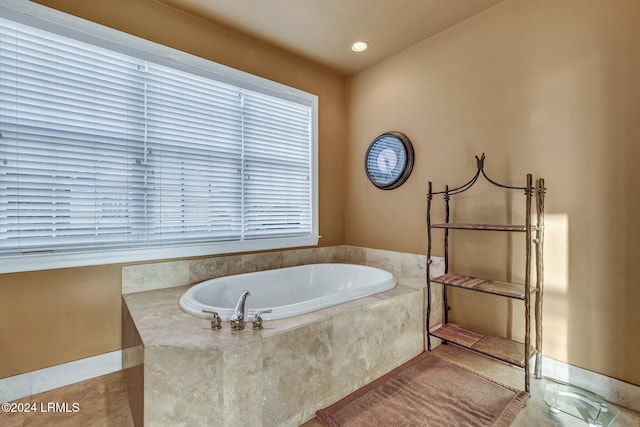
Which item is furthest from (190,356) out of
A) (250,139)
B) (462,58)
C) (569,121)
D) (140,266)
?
(462,58)

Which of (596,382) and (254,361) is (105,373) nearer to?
(254,361)

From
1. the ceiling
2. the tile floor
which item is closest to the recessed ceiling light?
the ceiling

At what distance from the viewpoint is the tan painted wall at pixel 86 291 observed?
1.70 metres

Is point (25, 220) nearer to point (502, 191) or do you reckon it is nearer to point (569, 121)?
point (502, 191)

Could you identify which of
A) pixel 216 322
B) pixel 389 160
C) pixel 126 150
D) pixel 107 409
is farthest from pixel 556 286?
pixel 126 150

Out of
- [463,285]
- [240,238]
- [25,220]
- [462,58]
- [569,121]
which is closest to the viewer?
[25,220]

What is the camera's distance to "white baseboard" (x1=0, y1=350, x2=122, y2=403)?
1678 mm

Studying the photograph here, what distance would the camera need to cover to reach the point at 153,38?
211 centimetres

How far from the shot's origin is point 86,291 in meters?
1.89

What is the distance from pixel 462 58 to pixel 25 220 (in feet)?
10.6

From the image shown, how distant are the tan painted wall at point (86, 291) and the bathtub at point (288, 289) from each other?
2.01ft

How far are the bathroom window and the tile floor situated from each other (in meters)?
0.78

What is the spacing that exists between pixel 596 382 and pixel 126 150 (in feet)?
11.0

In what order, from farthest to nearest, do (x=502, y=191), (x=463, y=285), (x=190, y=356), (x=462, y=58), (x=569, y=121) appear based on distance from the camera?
(x=462, y=58), (x=502, y=191), (x=463, y=285), (x=569, y=121), (x=190, y=356)
